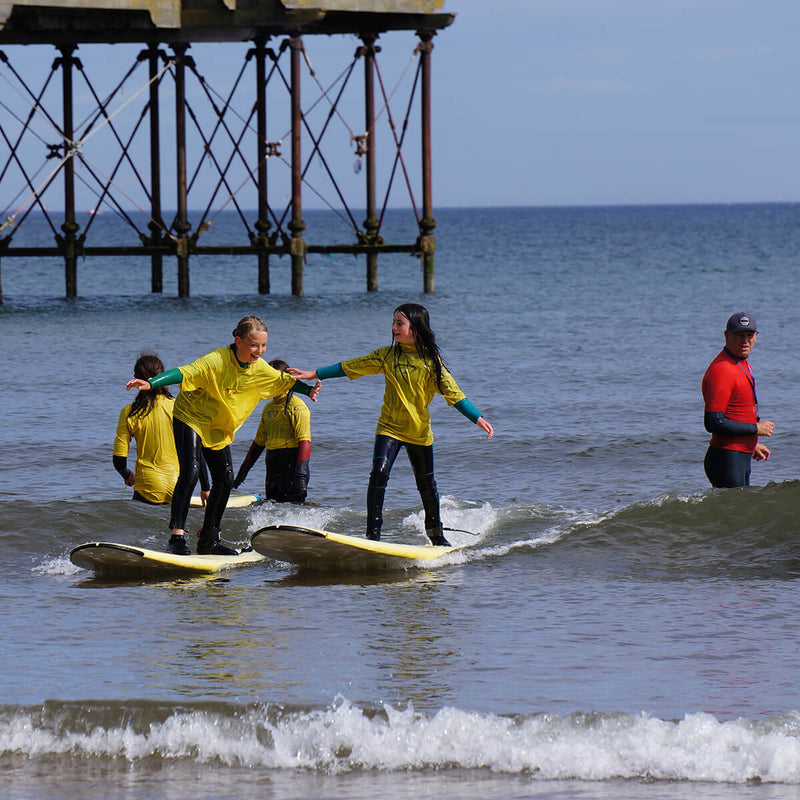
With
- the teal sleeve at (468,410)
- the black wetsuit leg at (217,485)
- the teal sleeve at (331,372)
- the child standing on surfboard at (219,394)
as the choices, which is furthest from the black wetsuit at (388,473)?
the black wetsuit leg at (217,485)

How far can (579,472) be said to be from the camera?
1316cm

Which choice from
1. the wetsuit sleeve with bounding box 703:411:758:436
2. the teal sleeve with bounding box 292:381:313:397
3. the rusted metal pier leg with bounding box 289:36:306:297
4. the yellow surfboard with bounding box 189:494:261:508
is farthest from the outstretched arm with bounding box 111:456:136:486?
the rusted metal pier leg with bounding box 289:36:306:297

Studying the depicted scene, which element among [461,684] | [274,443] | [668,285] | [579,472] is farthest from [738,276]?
[461,684]

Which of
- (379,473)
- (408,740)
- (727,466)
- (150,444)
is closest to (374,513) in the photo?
(379,473)

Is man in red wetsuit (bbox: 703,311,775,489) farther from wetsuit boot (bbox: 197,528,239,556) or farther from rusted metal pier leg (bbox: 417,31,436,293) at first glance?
rusted metal pier leg (bbox: 417,31,436,293)

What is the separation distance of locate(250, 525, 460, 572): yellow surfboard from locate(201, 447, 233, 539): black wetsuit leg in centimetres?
35

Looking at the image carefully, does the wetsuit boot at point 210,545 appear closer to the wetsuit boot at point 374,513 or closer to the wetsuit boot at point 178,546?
the wetsuit boot at point 178,546

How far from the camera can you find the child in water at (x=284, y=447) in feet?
33.5

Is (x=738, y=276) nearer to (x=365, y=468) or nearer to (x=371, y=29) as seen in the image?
(x=371, y=29)

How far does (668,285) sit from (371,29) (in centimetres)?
2050

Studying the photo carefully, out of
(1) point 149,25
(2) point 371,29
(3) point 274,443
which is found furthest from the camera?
(2) point 371,29

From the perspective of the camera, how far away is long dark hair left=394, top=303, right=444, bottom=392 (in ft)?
28.2

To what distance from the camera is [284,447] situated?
1037 centimetres

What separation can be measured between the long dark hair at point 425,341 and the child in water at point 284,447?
160cm
